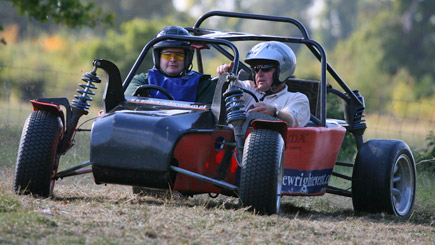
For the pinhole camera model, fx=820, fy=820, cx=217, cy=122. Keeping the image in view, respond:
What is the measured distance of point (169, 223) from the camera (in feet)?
19.1

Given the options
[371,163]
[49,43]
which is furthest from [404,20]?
[371,163]

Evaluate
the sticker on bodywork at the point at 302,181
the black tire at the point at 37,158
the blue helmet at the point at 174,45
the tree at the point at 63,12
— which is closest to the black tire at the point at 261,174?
the sticker on bodywork at the point at 302,181

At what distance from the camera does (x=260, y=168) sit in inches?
251

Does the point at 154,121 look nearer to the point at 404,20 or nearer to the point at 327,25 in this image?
the point at 404,20

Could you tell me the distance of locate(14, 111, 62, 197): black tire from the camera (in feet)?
21.9

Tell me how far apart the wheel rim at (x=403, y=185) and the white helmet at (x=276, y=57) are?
157 cm

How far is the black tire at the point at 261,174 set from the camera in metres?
6.36

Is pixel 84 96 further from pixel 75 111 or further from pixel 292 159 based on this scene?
pixel 292 159

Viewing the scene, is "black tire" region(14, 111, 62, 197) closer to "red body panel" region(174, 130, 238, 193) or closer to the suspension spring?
the suspension spring

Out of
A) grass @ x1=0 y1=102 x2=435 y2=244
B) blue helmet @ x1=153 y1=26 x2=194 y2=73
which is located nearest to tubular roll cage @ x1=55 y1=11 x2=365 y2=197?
blue helmet @ x1=153 y1=26 x2=194 y2=73

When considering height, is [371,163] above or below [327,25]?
below

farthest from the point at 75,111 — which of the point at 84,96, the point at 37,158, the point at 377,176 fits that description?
the point at 377,176

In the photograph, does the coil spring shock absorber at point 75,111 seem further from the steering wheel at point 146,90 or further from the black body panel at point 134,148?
Answer: the black body panel at point 134,148

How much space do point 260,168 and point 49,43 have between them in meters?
34.1
